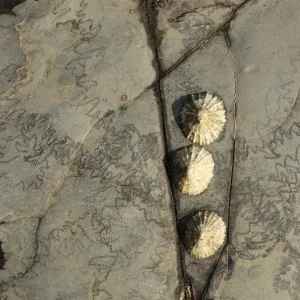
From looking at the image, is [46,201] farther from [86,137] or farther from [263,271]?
[263,271]

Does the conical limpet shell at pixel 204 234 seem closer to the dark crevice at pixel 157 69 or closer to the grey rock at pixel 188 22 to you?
the dark crevice at pixel 157 69

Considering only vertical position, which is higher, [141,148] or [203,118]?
[203,118]

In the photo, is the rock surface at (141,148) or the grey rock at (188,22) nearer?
the rock surface at (141,148)

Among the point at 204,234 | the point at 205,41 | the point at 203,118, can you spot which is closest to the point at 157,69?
the point at 205,41

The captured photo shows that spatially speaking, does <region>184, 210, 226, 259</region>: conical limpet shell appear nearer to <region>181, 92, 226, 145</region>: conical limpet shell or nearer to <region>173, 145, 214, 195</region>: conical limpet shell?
<region>173, 145, 214, 195</region>: conical limpet shell

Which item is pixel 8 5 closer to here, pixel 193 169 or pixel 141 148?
pixel 141 148

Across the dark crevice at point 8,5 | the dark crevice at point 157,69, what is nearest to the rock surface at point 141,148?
the dark crevice at point 157,69

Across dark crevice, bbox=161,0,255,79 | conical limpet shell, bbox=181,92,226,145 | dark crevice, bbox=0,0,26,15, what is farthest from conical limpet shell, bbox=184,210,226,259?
dark crevice, bbox=0,0,26,15

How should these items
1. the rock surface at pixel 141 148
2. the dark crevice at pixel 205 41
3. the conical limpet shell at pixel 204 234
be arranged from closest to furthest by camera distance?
the conical limpet shell at pixel 204 234, the rock surface at pixel 141 148, the dark crevice at pixel 205 41
